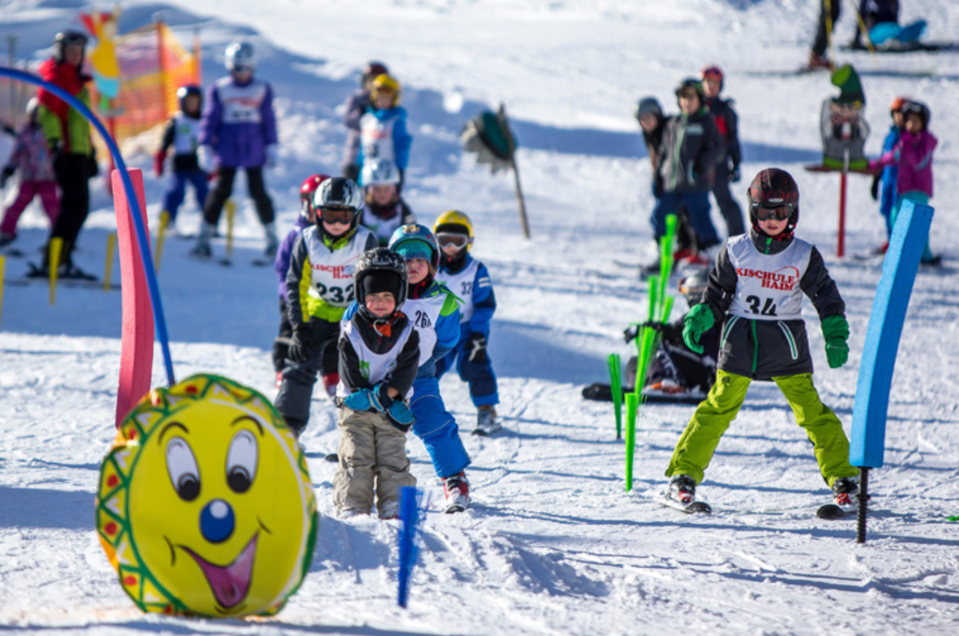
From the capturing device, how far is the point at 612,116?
54.1 ft

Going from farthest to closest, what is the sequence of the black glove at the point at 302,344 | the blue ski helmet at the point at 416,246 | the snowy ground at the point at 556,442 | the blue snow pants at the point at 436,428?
the black glove at the point at 302,344
the blue ski helmet at the point at 416,246
the blue snow pants at the point at 436,428
the snowy ground at the point at 556,442

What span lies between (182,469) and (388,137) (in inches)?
260

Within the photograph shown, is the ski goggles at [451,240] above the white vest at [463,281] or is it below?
above

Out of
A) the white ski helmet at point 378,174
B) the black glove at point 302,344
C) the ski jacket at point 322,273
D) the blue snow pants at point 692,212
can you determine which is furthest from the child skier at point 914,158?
the black glove at point 302,344

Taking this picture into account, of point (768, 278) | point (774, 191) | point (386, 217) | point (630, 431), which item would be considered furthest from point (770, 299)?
point (386, 217)

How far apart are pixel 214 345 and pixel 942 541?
4.98 metres

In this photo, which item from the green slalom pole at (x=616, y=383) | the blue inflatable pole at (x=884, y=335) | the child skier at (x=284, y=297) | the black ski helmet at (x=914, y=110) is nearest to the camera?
the blue inflatable pole at (x=884, y=335)

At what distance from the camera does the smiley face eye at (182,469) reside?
2.63 meters

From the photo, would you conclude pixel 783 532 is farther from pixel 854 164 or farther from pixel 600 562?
pixel 854 164

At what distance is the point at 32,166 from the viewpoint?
9.45 m

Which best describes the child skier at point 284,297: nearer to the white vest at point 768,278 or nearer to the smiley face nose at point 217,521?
the white vest at point 768,278

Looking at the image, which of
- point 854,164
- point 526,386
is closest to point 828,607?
point 526,386

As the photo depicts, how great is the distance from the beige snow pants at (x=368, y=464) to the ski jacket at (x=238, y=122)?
583 centimetres

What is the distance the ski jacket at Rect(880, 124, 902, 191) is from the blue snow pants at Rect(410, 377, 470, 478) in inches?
241
